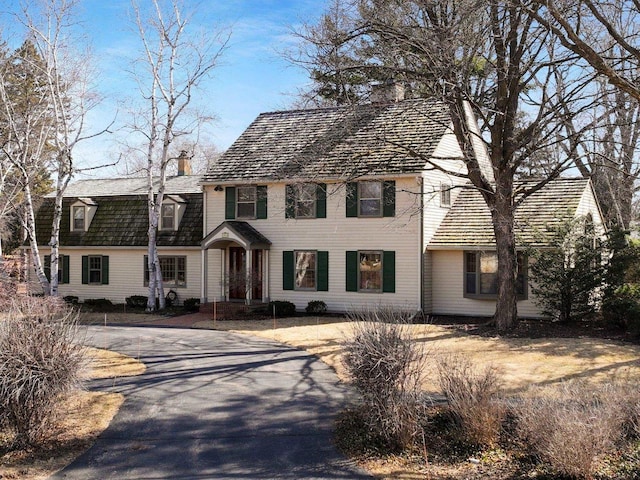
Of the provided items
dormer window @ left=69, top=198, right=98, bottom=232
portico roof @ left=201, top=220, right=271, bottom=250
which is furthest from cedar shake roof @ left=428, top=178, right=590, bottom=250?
dormer window @ left=69, top=198, right=98, bottom=232

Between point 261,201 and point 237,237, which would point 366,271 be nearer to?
point 237,237

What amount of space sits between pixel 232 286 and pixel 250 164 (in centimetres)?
475

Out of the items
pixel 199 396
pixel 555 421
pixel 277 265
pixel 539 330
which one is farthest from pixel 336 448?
pixel 277 265

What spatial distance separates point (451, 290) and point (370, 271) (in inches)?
113

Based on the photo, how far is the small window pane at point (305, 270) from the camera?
23.6 m

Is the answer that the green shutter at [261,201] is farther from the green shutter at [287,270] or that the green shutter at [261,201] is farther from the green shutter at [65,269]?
the green shutter at [65,269]

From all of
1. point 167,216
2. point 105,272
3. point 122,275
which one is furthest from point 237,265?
point 105,272

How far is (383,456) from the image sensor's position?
26.6 ft

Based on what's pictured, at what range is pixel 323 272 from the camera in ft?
76.1

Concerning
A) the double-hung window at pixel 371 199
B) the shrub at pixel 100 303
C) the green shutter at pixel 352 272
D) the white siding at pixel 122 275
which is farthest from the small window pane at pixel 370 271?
the shrub at pixel 100 303

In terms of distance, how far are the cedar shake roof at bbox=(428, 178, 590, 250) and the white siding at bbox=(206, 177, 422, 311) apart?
1128mm

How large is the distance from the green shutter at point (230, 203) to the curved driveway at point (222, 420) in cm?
977

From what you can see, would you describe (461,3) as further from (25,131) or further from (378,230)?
(25,131)

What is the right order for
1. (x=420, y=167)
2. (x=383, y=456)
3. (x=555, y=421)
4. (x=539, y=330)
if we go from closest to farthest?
(x=555, y=421)
(x=383, y=456)
(x=539, y=330)
(x=420, y=167)
